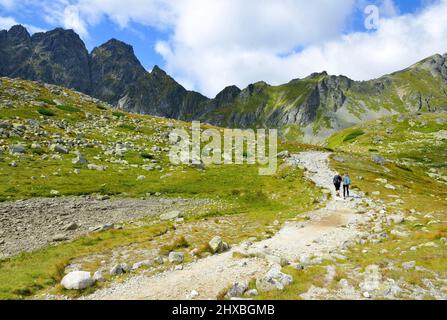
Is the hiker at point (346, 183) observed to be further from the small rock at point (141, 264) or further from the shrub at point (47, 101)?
the shrub at point (47, 101)

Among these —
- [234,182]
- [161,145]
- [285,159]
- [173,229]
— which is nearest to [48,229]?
[173,229]

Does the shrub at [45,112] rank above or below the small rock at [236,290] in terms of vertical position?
above

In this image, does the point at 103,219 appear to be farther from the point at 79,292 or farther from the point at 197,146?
the point at 197,146

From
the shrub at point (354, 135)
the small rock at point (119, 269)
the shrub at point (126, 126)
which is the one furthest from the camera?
the shrub at point (354, 135)

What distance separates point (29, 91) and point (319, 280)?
302 feet

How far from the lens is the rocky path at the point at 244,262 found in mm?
14219

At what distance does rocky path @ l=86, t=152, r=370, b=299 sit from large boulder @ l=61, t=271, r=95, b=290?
824 millimetres

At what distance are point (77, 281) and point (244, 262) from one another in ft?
26.2

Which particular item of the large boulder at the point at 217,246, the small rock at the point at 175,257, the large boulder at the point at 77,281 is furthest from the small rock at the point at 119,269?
the large boulder at the point at 217,246

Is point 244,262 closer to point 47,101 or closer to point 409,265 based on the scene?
point 409,265

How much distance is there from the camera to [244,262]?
17422mm

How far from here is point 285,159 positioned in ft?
210

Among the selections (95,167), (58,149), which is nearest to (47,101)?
(58,149)

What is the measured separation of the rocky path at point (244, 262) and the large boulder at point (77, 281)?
0.82 m
